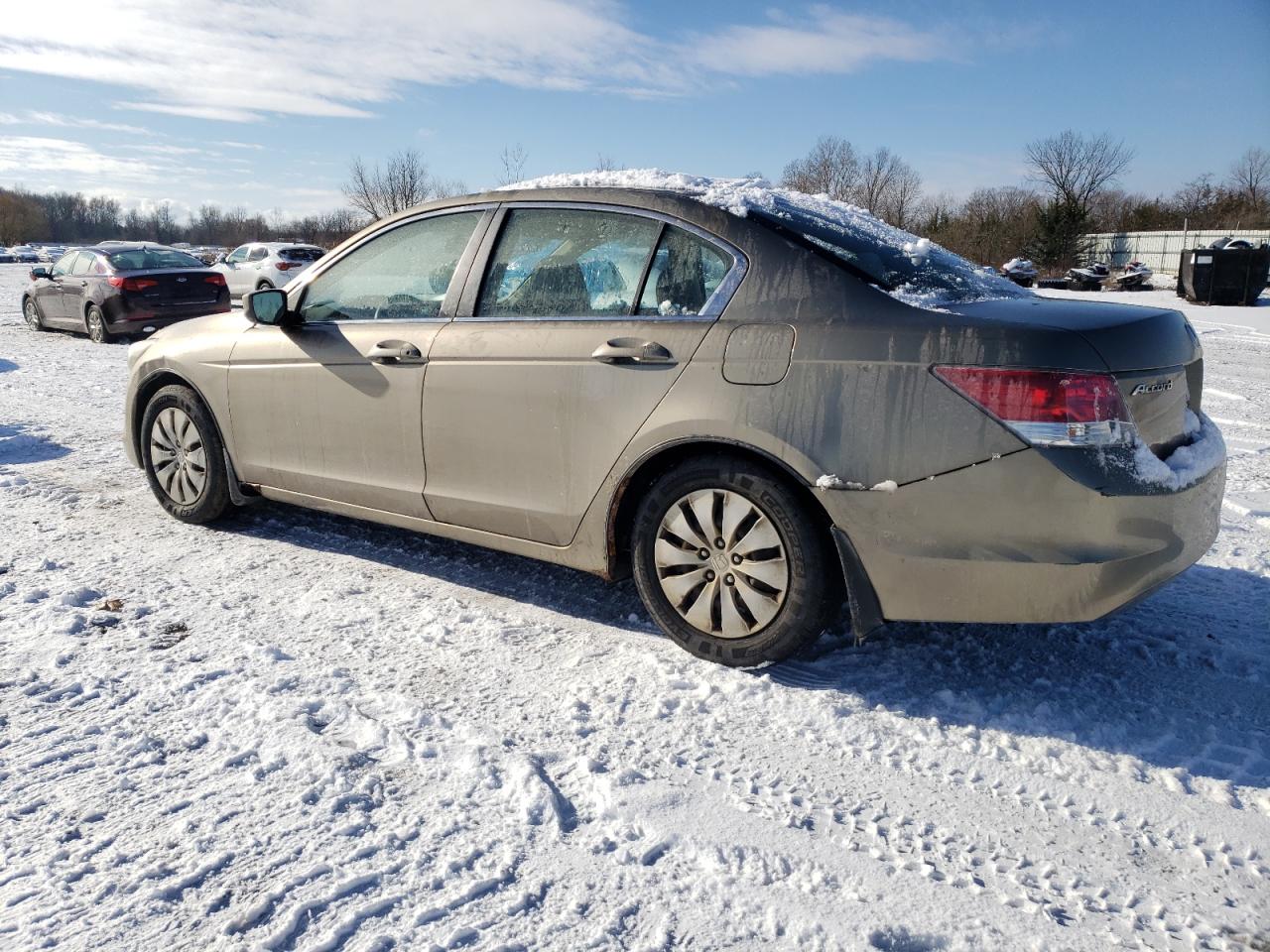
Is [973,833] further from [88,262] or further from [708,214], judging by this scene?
[88,262]

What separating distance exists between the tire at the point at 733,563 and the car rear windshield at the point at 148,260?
13.7 m

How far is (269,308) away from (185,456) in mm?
1090

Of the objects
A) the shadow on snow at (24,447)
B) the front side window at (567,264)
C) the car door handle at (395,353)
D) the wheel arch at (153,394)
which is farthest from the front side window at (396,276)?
the shadow on snow at (24,447)

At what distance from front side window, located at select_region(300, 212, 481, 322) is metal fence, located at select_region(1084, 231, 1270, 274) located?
47.8 meters

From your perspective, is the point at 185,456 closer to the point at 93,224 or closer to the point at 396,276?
the point at 396,276

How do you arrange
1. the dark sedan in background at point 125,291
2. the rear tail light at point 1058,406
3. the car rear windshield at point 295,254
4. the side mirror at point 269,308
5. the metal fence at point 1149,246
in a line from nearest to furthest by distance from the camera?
1. the rear tail light at point 1058,406
2. the side mirror at point 269,308
3. the dark sedan in background at point 125,291
4. the car rear windshield at point 295,254
5. the metal fence at point 1149,246

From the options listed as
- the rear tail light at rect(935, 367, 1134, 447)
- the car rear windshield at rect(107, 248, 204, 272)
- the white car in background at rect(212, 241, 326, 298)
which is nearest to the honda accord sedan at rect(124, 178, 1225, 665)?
the rear tail light at rect(935, 367, 1134, 447)

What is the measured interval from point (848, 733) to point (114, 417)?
716 centimetres

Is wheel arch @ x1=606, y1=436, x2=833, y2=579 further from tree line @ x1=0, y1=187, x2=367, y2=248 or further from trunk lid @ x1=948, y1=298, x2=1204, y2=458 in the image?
tree line @ x1=0, y1=187, x2=367, y2=248

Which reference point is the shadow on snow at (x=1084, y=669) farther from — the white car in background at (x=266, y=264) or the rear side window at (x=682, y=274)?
the white car in background at (x=266, y=264)

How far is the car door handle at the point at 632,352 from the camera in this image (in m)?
3.14

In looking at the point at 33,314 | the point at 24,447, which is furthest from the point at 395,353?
the point at 33,314

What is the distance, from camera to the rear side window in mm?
3160

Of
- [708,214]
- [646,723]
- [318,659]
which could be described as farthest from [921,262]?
[318,659]
